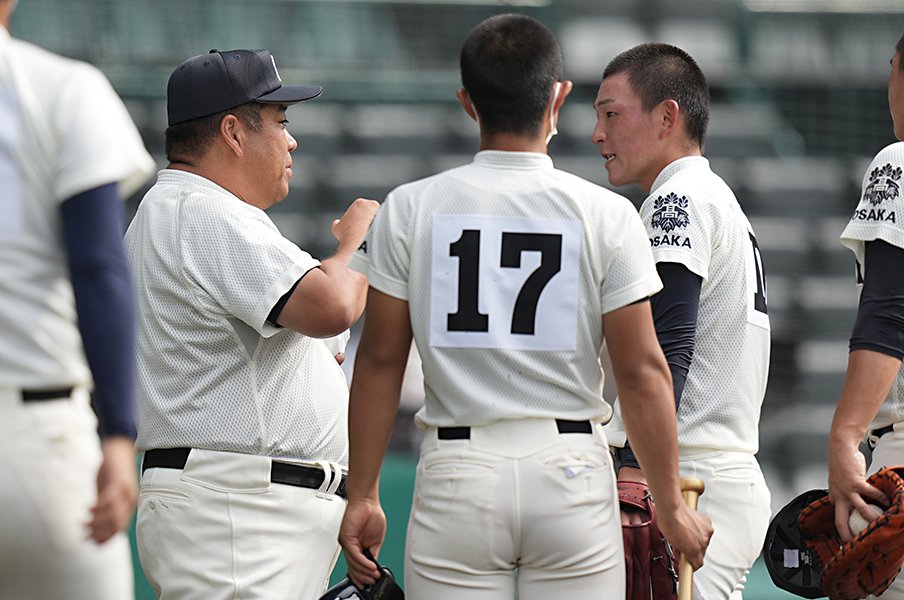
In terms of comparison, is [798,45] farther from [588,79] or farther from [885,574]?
[885,574]

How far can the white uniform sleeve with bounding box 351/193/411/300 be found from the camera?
2.42 metres

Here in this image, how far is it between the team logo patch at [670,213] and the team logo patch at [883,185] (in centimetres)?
44

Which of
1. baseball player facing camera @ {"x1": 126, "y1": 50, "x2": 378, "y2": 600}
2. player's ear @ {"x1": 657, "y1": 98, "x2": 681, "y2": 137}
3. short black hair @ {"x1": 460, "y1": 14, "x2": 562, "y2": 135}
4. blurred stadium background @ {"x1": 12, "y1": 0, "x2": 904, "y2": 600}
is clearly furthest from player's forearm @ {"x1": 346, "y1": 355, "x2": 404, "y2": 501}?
blurred stadium background @ {"x1": 12, "y1": 0, "x2": 904, "y2": 600}

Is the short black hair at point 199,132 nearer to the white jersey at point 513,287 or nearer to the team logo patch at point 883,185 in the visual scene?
the white jersey at point 513,287

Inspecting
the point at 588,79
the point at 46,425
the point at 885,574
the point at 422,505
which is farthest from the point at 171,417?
the point at 588,79

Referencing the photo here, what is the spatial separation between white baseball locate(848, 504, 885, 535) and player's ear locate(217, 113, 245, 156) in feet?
5.54

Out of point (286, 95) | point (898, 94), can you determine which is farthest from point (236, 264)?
point (898, 94)

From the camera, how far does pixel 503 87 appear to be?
2408mm

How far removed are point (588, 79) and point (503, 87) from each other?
22.4ft

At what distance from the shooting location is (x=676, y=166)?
10.2ft

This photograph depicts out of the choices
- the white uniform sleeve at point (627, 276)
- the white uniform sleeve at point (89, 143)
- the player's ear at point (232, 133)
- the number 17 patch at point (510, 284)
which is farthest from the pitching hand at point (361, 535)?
the player's ear at point (232, 133)

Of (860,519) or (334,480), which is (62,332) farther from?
(860,519)

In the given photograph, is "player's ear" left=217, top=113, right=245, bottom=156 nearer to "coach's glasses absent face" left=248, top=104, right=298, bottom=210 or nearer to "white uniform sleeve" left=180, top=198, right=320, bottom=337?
"coach's glasses absent face" left=248, top=104, right=298, bottom=210

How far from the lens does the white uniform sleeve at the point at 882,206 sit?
2.86 metres
